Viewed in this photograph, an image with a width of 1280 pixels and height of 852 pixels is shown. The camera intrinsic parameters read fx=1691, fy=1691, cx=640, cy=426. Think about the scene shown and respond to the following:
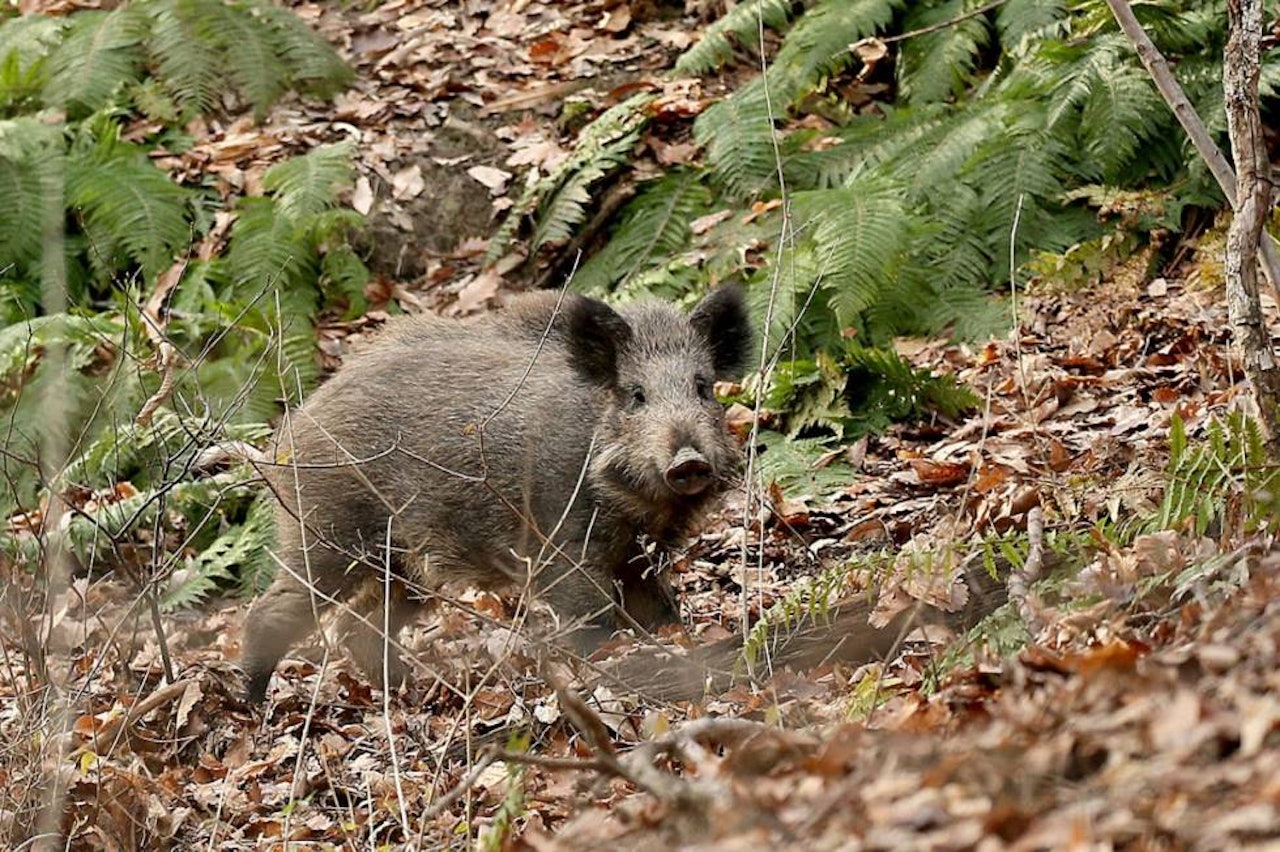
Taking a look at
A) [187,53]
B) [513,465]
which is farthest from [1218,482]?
[187,53]

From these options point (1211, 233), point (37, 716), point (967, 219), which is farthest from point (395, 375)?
point (1211, 233)

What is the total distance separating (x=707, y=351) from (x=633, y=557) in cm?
100

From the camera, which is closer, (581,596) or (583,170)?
(581,596)

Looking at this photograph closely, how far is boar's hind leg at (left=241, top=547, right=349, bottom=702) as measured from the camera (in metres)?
7.73

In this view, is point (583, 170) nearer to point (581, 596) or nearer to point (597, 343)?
point (597, 343)

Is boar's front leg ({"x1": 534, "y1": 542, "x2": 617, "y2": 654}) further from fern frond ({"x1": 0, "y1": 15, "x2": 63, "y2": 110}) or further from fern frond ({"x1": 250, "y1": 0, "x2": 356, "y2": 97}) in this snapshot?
fern frond ({"x1": 0, "y1": 15, "x2": 63, "y2": 110})

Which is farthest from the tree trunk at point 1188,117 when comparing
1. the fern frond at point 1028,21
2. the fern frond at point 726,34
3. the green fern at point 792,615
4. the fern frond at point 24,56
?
the fern frond at point 24,56

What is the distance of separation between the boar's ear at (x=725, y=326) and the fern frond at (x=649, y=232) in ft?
9.46

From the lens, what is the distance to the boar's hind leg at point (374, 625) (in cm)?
770

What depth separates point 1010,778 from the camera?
9.07 feet

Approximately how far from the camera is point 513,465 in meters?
7.61

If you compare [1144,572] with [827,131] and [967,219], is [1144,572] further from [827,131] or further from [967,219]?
[827,131]

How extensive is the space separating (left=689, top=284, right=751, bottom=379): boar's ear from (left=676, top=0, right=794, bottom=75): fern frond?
4.30 meters

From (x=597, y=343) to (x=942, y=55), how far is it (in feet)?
14.7
